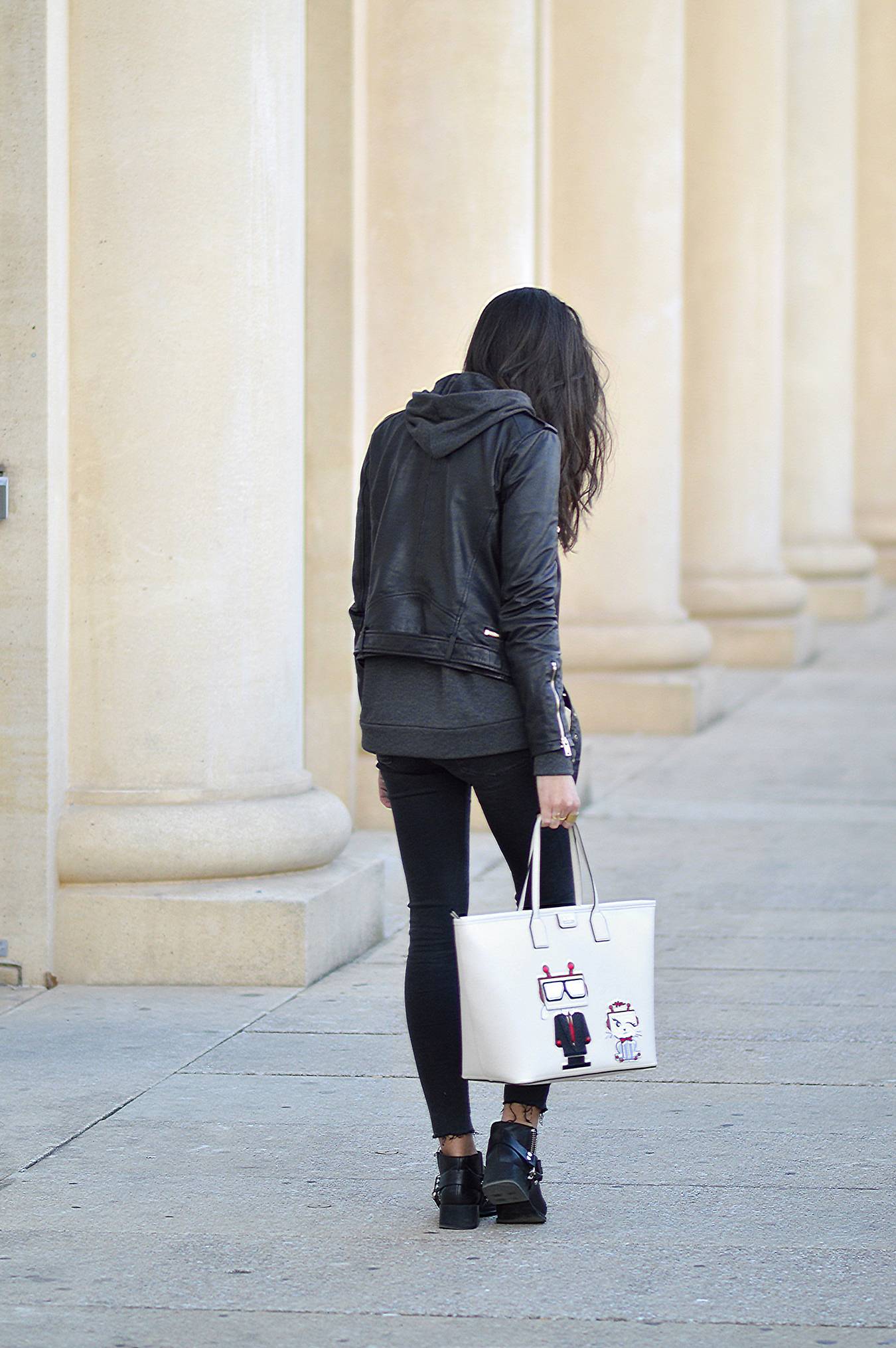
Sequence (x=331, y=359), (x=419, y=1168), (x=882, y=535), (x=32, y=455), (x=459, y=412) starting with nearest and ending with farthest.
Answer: (x=459, y=412) < (x=419, y=1168) < (x=32, y=455) < (x=331, y=359) < (x=882, y=535)

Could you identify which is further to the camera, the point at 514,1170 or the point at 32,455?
the point at 32,455

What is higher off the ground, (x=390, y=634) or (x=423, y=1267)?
(x=390, y=634)

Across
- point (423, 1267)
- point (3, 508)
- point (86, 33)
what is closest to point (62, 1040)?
point (3, 508)

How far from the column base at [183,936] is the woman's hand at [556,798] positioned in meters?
2.62

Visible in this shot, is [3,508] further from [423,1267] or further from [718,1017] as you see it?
[423,1267]

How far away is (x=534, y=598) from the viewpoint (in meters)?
4.27

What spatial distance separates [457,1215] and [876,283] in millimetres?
23797

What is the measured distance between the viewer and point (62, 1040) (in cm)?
609

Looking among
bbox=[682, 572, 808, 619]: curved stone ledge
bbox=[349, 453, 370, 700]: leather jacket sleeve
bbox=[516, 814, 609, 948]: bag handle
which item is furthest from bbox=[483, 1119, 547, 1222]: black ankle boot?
bbox=[682, 572, 808, 619]: curved stone ledge

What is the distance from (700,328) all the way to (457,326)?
7.71 m

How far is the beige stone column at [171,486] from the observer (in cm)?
676

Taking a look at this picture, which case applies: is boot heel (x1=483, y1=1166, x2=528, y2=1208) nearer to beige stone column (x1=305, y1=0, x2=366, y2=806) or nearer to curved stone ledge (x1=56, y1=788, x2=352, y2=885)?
curved stone ledge (x1=56, y1=788, x2=352, y2=885)

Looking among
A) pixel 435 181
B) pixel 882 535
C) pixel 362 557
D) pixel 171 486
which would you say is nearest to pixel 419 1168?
pixel 362 557

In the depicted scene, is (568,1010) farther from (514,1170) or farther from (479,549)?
(479,549)
